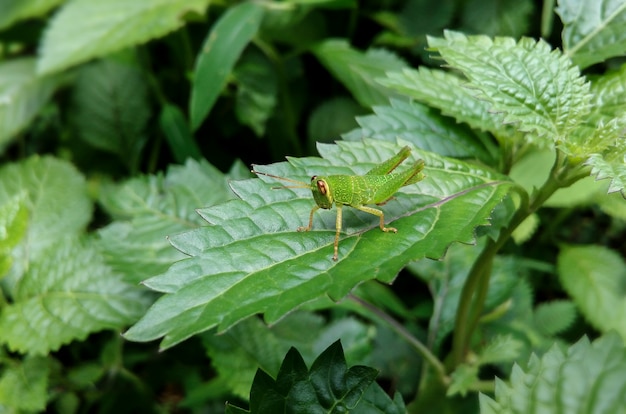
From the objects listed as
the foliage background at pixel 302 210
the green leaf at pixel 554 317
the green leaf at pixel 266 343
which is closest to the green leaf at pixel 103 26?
the foliage background at pixel 302 210

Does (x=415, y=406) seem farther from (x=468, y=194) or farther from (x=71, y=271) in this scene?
(x=71, y=271)

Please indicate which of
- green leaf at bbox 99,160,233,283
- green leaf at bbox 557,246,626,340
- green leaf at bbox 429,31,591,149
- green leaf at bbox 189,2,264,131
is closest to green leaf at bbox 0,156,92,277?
green leaf at bbox 99,160,233,283

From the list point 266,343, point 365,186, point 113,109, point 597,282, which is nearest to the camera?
point 365,186

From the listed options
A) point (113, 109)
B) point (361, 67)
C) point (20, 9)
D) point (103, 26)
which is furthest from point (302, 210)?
point (20, 9)

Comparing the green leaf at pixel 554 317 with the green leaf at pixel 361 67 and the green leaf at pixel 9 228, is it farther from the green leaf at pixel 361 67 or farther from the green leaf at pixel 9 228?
the green leaf at pixel 9 228

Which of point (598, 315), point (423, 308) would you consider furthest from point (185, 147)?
point (598, 315)

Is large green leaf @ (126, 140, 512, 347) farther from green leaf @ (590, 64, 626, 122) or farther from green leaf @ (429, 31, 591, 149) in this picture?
green leaf @ (590, 64, 626, 122)

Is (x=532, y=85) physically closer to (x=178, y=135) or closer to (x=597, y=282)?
(x=597, y=282)
